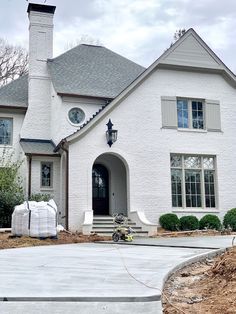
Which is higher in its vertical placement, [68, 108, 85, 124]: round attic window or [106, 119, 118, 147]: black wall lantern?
[68, 108, 85, 124]: round attic window

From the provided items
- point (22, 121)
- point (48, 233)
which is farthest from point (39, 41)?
point (48, 233)

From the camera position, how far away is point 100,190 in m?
19.7

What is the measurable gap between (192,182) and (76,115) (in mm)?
6155

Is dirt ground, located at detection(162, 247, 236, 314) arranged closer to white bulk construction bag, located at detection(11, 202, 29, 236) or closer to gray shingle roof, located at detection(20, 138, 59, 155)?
white bulk construction bag, located at detection(11, 202, 29, 236)

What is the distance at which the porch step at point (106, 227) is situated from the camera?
53.2 feet

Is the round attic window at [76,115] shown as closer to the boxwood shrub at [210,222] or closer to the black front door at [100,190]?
the black front door at [100,190]

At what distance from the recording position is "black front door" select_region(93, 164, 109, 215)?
19500 mm

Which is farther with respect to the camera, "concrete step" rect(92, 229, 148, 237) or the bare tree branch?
the bare tree branch

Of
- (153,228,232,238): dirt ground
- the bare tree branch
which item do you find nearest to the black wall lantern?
(153,228,232,238): dirt ground

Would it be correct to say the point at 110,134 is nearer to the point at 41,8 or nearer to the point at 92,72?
the point at 92,72

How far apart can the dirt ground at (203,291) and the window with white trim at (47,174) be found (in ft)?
44.3

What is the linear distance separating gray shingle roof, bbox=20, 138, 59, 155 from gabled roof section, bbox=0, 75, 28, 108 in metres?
1.88

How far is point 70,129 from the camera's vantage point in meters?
20.2

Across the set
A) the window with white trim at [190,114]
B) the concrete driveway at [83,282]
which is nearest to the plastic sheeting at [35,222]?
the concrete driveway at [83,282]
